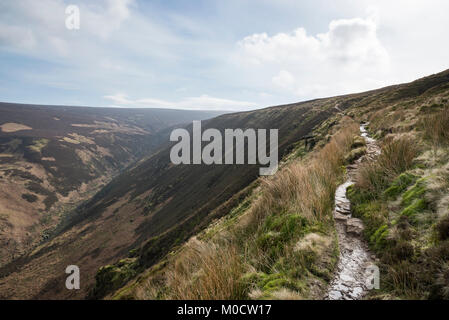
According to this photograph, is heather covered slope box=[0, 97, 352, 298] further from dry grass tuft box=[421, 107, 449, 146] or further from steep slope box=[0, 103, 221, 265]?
dry grass tuft box=[421, 107, 449, 146]

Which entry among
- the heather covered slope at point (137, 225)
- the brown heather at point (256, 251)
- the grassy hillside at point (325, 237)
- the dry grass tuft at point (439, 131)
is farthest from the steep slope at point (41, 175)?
the dry grass tuft at point (439, 131)

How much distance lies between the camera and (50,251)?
Answer: 51.0 meters

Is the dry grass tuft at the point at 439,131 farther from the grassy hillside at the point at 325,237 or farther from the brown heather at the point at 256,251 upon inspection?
the brown heather at the point at 256,251

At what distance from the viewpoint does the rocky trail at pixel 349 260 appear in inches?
102

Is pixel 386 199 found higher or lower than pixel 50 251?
higher

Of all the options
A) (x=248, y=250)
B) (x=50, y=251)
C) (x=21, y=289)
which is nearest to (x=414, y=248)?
(x=248, y=250)

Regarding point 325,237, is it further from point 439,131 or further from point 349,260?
point 439,131

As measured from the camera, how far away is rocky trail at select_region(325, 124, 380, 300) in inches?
102

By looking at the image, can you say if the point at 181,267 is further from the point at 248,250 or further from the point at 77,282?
the point at 77,282

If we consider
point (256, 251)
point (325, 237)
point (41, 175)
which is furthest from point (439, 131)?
point (41, 175)

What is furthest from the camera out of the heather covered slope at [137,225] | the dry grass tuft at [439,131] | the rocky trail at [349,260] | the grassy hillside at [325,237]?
the heather covered slope at [137,225]

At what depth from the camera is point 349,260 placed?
10.3 feet

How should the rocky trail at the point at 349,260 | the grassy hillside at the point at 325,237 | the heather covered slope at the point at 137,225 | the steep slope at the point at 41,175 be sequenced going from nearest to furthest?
the grassy hillside at the point at 325,237 < the rocky trail at the point at 349,260 < the heather covered slope at the point at 137,225 < the steep slope at the point at 41,175
